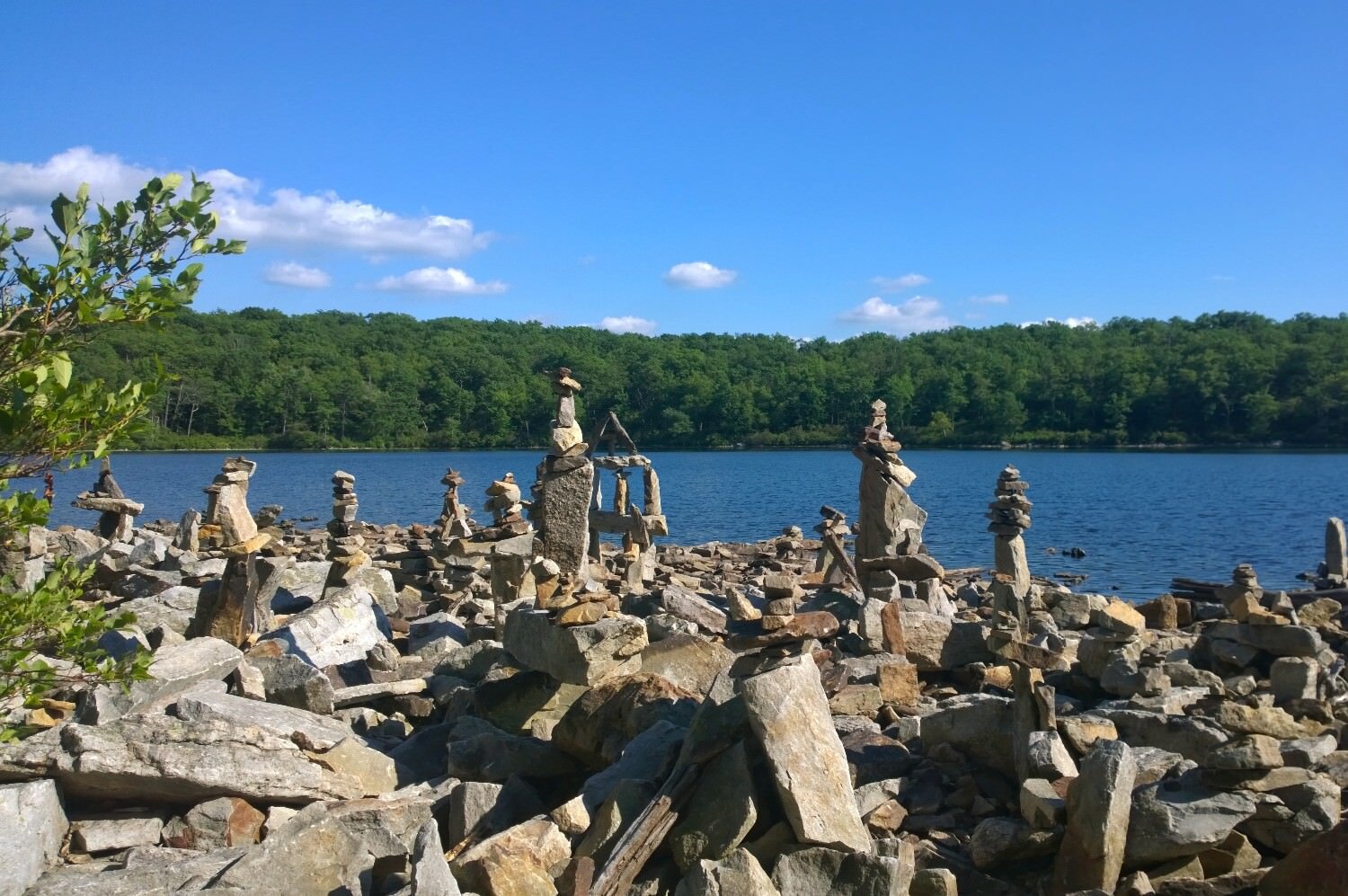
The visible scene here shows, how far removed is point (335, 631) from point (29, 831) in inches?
198

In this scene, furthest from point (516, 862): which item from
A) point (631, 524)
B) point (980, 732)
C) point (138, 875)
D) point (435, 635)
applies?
point (631, 524)

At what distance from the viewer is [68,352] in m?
4.01

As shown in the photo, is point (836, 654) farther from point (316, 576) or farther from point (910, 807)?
point (316, 576)

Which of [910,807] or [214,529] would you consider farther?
[214,529]

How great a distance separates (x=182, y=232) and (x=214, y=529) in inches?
349

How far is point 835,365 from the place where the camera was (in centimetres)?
14075

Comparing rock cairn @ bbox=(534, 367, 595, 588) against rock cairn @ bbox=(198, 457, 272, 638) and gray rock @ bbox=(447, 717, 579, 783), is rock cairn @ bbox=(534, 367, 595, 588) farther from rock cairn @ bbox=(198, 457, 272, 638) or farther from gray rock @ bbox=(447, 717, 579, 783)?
gray rock @ bbox=(447, 717, 579, 783)

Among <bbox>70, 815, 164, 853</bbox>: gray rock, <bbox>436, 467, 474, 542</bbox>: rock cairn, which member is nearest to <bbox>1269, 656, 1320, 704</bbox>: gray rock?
<bbox>70, 815, 164, 853</bbox>: gray rock

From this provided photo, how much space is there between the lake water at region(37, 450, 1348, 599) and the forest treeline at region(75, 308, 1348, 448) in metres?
7.44

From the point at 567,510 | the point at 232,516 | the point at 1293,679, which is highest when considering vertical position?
the point at 567,510

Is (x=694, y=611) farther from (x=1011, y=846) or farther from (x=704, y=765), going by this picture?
(x=1011, y=846)

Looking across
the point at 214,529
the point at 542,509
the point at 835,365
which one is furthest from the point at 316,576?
the point at 835,365

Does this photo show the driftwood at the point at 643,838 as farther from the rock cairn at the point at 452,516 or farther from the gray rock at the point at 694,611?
the rock cairn at the point at 452,516

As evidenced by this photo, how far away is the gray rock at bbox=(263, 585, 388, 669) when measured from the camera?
10062 millimetres
